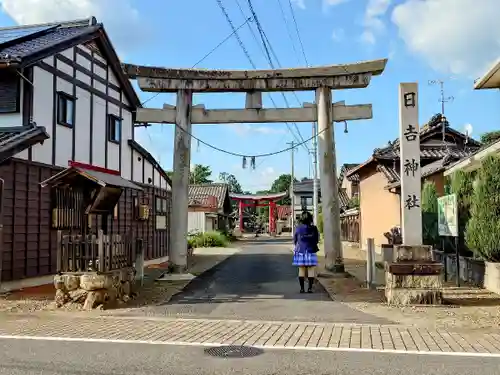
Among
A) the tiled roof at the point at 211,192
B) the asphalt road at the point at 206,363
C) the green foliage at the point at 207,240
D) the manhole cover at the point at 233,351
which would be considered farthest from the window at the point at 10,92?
the tiled roof at the point at 211,192

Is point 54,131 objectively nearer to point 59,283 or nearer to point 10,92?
point 10,92

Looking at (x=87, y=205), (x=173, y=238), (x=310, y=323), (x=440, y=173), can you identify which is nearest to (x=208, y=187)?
(x=440, y=173)

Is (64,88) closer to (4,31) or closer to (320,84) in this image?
(4,31)

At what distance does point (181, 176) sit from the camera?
1623 centimetres

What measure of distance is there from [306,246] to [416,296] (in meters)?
3.13

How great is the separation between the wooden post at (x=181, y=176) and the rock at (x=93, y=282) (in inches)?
218

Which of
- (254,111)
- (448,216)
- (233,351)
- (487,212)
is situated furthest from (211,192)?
(233,351)

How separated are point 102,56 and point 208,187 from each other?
37.7 metres

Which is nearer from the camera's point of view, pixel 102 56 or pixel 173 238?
pixel 173 238

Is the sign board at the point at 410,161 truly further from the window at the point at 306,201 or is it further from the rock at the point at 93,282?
the window at the point at 306,201

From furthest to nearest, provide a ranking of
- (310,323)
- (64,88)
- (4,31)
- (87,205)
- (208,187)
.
A: (208,187) → (4,31) → (64,88) → (87,205) → (310,323)

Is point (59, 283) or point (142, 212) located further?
point (142, 212)

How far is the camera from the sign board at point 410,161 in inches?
440

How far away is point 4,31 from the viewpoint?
17859mm
